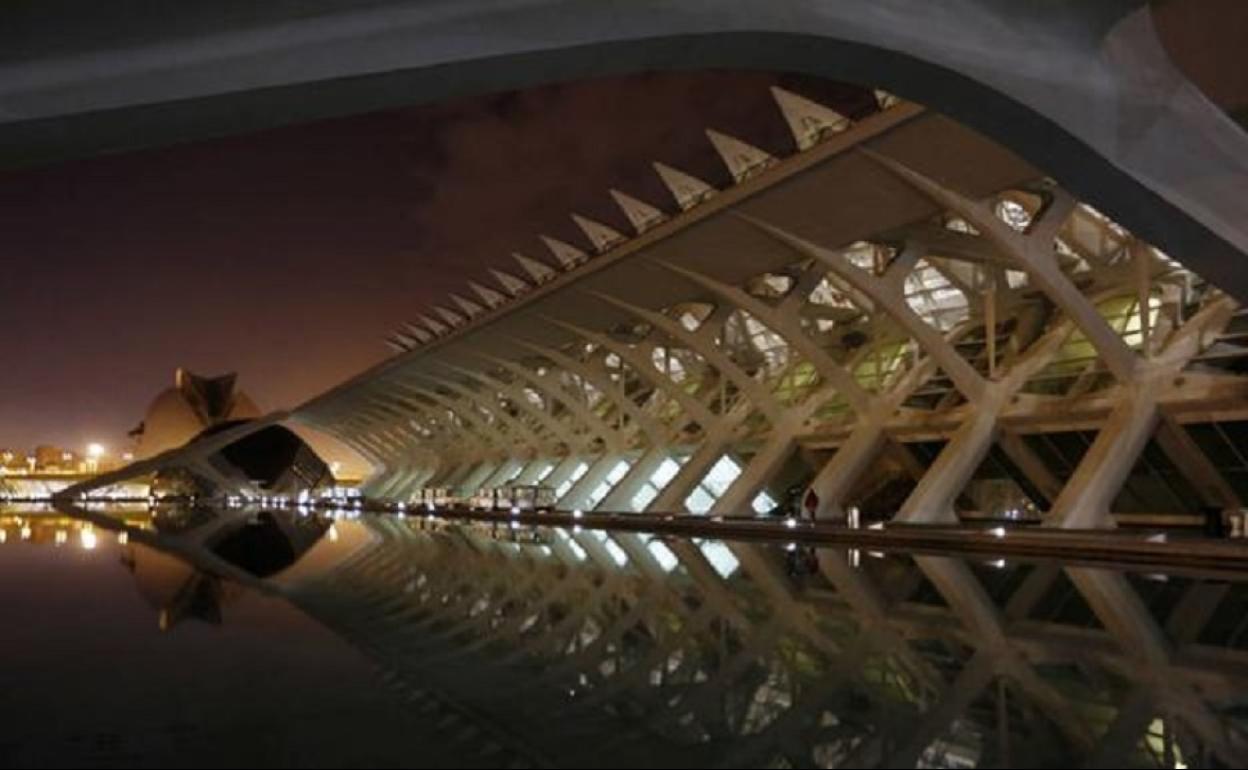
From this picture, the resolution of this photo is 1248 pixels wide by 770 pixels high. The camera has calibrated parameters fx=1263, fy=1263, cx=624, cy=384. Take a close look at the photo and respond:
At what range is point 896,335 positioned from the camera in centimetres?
3344

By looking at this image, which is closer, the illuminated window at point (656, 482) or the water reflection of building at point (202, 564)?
the water reflection of building at point (202, 564)

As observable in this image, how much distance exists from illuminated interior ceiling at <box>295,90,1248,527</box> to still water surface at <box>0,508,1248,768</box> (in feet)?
14.5

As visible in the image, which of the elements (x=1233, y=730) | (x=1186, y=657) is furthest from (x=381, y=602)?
(x=1233, y=730)

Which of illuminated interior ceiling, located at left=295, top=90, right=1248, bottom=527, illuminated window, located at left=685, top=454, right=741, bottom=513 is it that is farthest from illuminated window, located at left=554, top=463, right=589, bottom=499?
illuminated window, located at left=685, top=454, right=741, bottom=513

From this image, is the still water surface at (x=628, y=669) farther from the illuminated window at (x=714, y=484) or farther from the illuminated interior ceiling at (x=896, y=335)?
the illuminated window at (x=714, y=484)

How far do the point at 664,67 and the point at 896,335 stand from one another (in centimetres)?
2596

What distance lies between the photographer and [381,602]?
38.9 ft

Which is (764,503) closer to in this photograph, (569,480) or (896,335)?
(896,335)

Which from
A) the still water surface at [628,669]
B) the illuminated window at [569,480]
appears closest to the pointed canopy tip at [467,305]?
the illuminated window at [569,480]

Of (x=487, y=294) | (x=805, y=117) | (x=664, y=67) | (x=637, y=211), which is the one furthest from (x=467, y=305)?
(x=664, y=67)

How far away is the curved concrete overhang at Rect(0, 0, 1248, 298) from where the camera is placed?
6.62 m

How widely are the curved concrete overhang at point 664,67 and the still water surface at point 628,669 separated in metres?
3.14

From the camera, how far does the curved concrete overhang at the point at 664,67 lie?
6621 millimetres

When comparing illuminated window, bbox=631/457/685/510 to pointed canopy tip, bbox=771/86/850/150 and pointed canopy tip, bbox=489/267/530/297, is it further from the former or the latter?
pointed canopy tip, bbox=771/86/850/150
